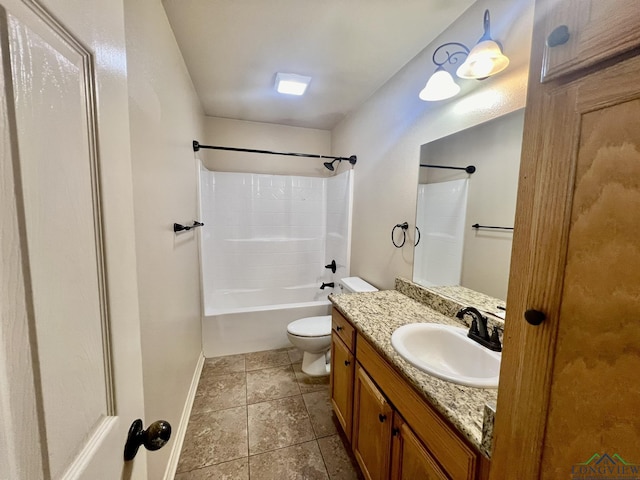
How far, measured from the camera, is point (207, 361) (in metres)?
→ 2.38

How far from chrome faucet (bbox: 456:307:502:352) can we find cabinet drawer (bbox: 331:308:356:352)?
555 millimetres

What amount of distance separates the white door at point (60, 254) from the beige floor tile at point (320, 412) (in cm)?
146

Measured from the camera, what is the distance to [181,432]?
1.56 meters

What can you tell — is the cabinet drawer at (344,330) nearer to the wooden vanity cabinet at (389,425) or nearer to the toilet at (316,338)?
the wooden vanity cabinet at (389,425)

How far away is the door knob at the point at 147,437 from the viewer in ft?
1.68

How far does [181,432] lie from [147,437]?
4.51ft

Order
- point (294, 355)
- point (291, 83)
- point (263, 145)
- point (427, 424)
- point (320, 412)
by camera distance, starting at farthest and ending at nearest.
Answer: point (263, 145), point (294, 355), point (291, 83), point (320, 412), point (427, 424)

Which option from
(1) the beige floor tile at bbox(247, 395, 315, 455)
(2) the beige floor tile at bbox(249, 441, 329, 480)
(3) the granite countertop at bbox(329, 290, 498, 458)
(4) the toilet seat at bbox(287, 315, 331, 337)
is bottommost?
(2) the beige floor tile at bbox(249, 441, 329, 480)

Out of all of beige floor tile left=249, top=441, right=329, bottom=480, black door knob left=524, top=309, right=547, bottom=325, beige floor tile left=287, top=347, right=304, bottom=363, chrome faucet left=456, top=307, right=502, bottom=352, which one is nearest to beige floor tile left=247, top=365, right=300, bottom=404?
beige floor tile left=287, top=347, right=304, bottom=363

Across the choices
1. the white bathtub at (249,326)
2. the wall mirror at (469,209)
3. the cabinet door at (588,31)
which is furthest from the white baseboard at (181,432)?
the cabinet door at (588,31)

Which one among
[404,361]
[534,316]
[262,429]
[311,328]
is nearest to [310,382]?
[311,328]

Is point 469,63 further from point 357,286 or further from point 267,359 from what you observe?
point 267,359

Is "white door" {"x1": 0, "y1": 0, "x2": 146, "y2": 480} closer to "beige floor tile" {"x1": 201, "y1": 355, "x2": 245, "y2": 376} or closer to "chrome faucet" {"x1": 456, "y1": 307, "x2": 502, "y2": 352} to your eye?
"chrome faucet" {"x1": 456, "y1": 307, "x2": 502, "y2": 352}

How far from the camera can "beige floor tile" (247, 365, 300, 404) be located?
6.41 feet
